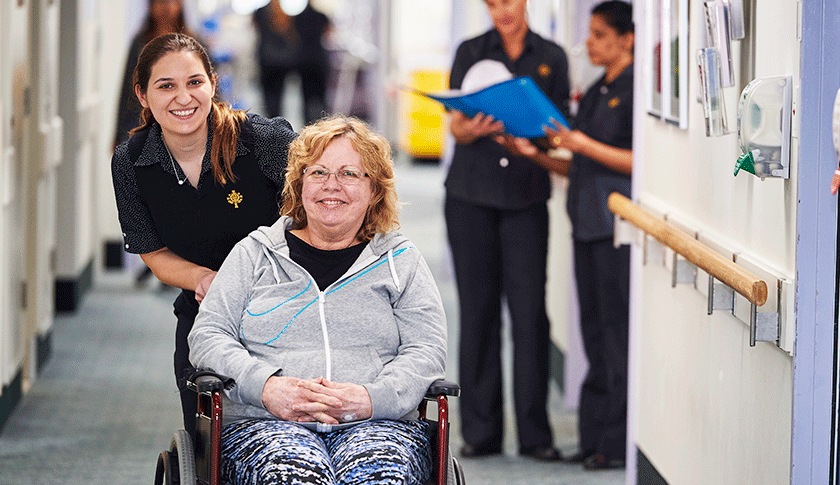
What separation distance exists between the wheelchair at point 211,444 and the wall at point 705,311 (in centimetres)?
60

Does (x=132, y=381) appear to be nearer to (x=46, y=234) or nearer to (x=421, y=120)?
(x=46, y=234)

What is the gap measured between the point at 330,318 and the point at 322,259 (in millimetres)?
139

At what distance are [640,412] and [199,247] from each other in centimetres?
149

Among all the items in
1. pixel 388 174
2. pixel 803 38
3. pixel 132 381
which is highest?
pixel 803 38

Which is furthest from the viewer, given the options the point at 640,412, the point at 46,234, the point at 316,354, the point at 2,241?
the point at 46,234

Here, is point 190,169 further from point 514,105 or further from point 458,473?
point 514,105

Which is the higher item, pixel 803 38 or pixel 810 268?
pixel 803 38

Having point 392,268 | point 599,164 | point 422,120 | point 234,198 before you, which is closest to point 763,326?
point 392,268

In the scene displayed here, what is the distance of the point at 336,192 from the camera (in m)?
2.48

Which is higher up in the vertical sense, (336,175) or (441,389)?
(336,175)

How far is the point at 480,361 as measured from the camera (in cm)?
406

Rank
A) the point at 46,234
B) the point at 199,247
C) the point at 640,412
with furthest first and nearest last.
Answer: the point at 46,234, the point at 640,412, the point at 199,247

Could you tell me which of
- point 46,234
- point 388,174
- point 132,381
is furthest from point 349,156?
point 46,234

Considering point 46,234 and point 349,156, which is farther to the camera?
point 46,234
